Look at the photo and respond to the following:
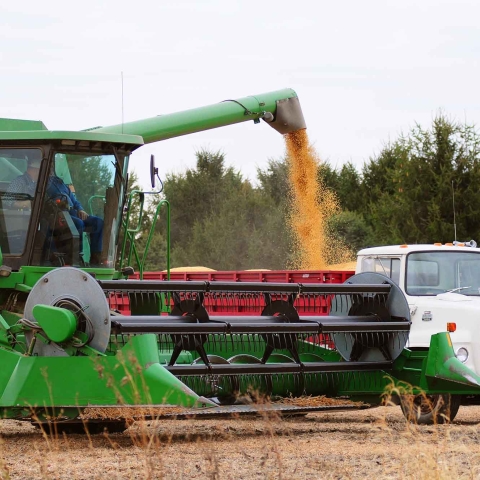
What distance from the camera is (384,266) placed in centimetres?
1181

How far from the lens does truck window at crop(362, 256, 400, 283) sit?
11.6 m

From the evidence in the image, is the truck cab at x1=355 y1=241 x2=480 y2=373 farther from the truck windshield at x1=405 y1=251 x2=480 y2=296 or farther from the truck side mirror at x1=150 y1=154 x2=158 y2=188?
the truck side mirror at x1=150 y1=154 x2=158 y2=188

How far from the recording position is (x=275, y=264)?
131ft

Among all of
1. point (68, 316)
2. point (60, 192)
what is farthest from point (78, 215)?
point (68, 316)

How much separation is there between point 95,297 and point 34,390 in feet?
2.78

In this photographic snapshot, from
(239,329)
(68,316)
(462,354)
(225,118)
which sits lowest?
(462,354)

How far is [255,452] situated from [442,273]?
4439 mm

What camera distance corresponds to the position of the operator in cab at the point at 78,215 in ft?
29.7

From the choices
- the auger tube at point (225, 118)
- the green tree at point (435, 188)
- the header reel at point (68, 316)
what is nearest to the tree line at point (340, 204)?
the green tree at point (435, 188)

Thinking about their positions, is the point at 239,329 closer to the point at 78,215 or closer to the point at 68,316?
the point at 68,316

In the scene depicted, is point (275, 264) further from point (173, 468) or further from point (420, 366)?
point (173, 468)

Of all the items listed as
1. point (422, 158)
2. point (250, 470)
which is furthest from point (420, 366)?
point (422, 158)

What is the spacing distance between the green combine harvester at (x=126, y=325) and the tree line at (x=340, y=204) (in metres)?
17.6

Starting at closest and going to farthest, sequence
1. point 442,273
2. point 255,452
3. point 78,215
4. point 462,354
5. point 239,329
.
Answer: point 255,452
point 239,329
point 78,215
point 462,354
point 442,273
